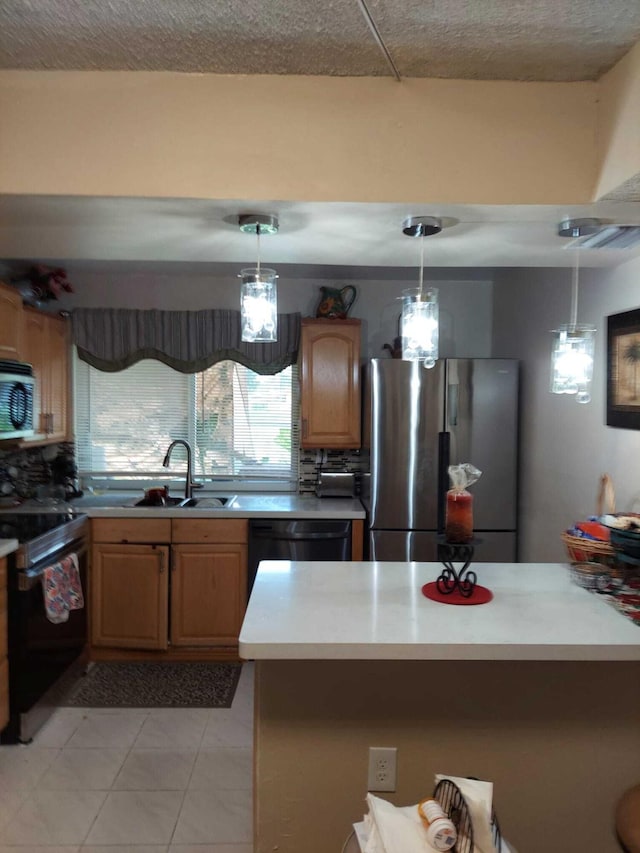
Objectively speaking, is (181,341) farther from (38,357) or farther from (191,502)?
(191,502)

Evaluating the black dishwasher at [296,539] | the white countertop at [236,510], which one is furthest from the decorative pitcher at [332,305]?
Result: the black dishwasher at [296,539]

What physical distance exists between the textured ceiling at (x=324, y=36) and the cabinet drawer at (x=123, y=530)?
2433 millimetres

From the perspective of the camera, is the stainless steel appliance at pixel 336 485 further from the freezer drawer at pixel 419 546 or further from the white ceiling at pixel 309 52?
the white ceiling at pixel 309 52

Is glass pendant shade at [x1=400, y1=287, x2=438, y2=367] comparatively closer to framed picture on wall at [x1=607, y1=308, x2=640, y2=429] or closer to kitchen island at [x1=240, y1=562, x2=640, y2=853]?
kitchen island at [x1=240, y1=562, x2=640, y2=853]

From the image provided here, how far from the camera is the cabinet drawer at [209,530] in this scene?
3.35 metres

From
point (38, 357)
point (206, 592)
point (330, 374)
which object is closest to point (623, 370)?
point (330, 374)

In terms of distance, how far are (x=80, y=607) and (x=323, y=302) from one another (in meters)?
2.27

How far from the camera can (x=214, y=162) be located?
1.40m

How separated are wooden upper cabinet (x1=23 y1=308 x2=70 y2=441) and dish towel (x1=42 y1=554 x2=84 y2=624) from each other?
846 millimetres

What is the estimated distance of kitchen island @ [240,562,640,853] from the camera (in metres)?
1.57

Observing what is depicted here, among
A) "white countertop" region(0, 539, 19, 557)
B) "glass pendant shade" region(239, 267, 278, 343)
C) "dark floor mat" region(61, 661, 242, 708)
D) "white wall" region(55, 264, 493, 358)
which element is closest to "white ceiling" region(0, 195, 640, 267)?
"glass pendant shade" region(239, 267, 278, 343)

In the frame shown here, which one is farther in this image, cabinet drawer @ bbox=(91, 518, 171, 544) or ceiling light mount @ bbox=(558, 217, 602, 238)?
cabinet drawer @ bbox=(91, 518, 171, 544)

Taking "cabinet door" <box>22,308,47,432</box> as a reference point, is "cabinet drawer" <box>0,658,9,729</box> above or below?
below

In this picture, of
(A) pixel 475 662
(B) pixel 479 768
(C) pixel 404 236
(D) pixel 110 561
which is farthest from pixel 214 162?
(D) pixel 110 561
